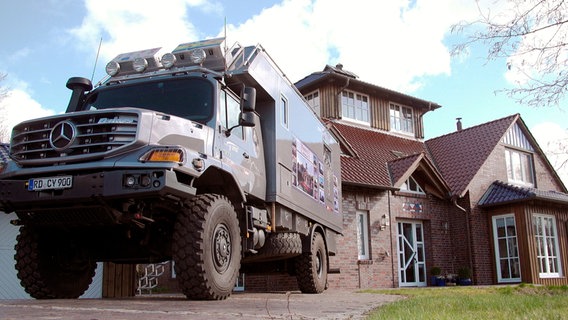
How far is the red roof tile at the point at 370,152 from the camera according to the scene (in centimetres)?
1706

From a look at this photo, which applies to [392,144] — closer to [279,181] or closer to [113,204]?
[279,181]

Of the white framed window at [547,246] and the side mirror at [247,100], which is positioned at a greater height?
the side mirror at [247,100]

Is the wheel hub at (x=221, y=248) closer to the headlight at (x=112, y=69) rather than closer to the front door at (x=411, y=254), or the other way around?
the headlight at (x=112, y=69)

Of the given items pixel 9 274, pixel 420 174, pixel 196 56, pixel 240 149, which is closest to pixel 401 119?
pixel 420 174

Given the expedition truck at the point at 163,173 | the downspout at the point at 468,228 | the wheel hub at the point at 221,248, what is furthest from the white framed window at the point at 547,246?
the wheel hub at the point at 221,248

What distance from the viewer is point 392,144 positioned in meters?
21.6

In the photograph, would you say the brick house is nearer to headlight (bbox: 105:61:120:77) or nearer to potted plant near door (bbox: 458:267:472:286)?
potted plant near door (bbox: 458:267:472:286)

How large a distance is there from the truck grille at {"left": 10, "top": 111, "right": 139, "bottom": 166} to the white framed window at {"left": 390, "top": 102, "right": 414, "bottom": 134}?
715 inches

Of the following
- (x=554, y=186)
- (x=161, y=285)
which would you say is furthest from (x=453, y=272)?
(x=161, y=285)

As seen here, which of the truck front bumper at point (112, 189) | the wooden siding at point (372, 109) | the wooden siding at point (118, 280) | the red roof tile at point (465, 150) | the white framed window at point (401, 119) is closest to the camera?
the truck front bumper at point (112, 189)

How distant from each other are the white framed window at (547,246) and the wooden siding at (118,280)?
14.0 meters

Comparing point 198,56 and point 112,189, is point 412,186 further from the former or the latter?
point 112,189

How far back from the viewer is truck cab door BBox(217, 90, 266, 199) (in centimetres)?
645

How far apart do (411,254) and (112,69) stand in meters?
13.7
